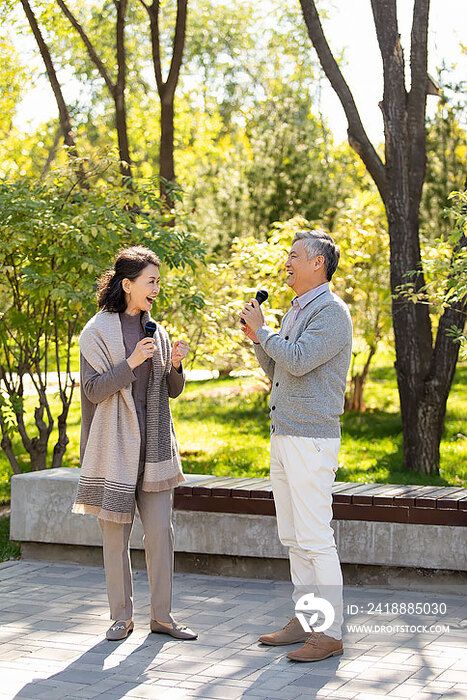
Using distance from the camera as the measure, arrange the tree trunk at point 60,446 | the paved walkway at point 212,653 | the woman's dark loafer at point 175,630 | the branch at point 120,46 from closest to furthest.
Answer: the paved walkway at point 212,653 < the woman's dark loafer at point 175,630 < the tree trunk at point 60,446 < the branch at point 120,46

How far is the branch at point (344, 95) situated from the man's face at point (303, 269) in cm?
479

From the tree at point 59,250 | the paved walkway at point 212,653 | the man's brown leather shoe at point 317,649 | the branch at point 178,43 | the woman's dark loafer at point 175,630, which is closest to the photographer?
the paved walkway at point 212,653

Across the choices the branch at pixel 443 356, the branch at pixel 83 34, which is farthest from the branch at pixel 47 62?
the branch at pixel 443 356

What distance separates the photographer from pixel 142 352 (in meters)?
Answer: 4.59

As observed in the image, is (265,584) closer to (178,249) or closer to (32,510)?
(32,510)

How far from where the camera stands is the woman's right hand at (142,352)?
4.59m

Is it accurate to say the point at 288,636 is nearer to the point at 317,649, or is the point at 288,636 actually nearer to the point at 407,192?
the point at 317,649

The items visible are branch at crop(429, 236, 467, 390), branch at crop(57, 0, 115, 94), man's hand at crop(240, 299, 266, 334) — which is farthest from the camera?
A: branch at crop(57, 0, 115, 94)

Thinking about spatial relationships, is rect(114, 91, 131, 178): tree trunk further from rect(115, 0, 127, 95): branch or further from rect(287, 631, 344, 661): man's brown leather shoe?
rect(287, 631, 344, 661): man's brown leather shoe

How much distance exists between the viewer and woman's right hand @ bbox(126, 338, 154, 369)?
181 inches

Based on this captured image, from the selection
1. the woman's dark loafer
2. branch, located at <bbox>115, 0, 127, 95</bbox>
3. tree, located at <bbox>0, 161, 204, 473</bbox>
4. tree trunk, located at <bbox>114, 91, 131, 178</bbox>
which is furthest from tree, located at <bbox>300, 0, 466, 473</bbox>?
the woman's dark loafer

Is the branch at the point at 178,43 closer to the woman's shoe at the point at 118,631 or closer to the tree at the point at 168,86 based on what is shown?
the tree at the point at 168,86

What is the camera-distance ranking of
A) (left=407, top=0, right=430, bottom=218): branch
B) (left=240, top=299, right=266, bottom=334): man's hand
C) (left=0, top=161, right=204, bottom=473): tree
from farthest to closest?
(left=407, top=0, right=430, bottom=218): branch, (left=0, top=161, right=204, bottom=473): tree, (left=240, top=299, right=266, bottom=334): man's hand

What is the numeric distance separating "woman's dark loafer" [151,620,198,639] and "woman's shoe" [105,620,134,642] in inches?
5.4
